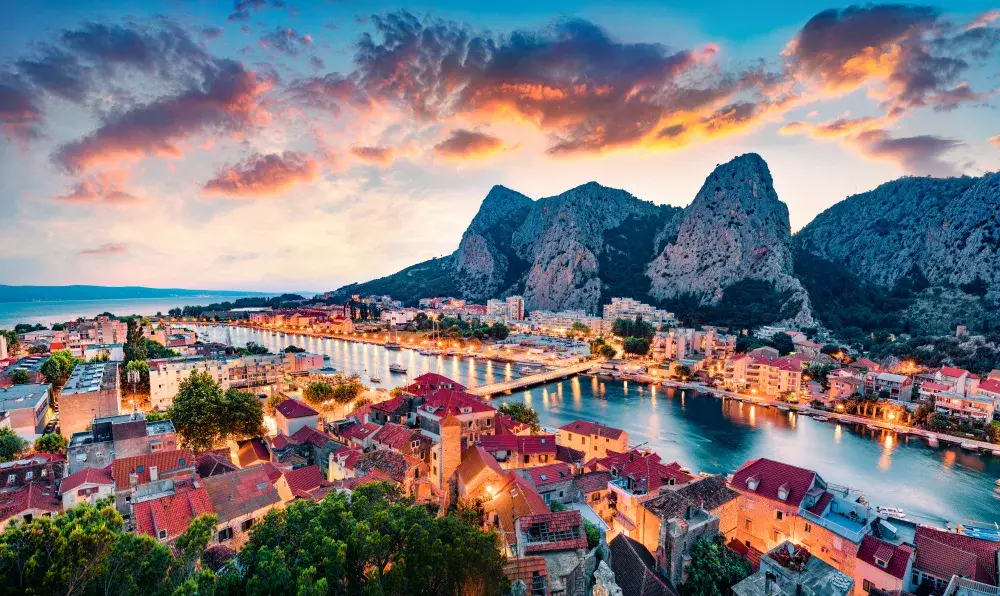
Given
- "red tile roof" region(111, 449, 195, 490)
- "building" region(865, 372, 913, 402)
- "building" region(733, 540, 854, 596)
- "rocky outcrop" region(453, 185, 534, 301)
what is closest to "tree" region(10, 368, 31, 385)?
"red tile roof" region(111, 449, 195, 490)

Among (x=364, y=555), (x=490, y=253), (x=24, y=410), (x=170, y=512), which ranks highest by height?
(x=490, y=253)

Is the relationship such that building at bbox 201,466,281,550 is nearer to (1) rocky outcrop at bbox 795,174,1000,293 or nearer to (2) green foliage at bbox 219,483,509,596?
(2) green foliage at bbox 219,483,509,596

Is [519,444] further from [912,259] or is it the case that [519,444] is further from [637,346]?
[912,259]

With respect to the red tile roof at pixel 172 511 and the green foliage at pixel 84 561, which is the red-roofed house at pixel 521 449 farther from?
the green foliage at pixel 84 561

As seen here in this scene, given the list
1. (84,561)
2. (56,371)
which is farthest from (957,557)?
(56,371)

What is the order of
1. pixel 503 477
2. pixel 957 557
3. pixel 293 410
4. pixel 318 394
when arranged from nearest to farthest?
pixel 957 557, pixel 503 477, pixel 293 410, pixel 318 394

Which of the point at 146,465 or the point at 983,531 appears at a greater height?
the point at 146,465

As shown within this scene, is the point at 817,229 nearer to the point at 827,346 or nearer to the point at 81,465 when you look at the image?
the point at 827,346

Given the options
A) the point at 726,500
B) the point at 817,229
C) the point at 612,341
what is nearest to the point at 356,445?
the point at 726,500
